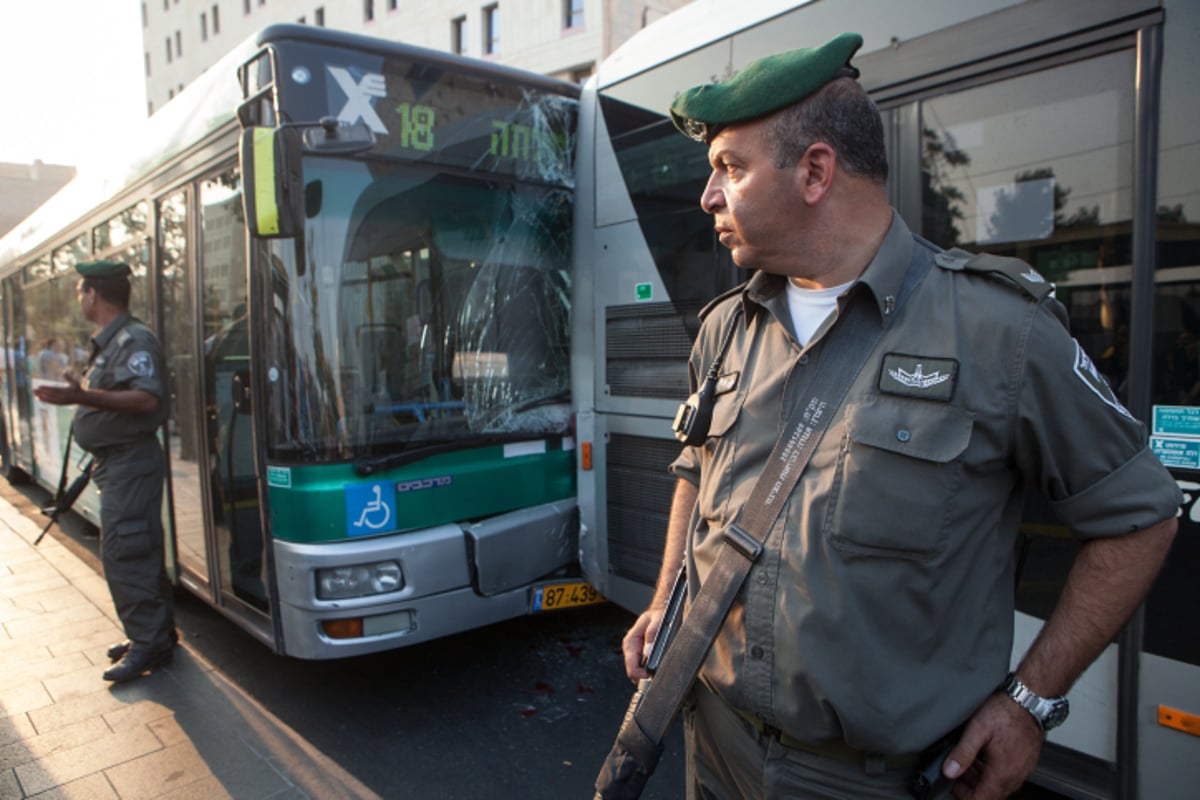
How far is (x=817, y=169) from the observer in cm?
149

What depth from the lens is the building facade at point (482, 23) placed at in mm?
28516

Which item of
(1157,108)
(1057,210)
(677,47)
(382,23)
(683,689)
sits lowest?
(683,689)

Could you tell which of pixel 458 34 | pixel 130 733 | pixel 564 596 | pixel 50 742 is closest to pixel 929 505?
pixel 564 596

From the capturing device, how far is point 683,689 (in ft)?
5.09

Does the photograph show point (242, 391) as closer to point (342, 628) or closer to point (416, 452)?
point (416, 452)

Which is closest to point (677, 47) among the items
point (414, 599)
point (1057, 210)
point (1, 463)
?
point (1057, 210)

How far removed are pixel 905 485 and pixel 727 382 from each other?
18.7 inches

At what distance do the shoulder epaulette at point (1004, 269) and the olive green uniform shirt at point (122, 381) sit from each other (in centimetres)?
396

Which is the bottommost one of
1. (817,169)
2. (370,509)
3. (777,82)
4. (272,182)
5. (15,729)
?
(15,729)

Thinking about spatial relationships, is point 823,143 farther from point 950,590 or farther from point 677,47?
point 677,47

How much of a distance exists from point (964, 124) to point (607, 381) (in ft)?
6.65

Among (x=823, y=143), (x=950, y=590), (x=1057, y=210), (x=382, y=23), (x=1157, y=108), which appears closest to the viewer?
(x=950, y=590)

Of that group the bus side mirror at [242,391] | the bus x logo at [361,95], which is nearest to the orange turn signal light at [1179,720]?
the bus x logo at [361,95]

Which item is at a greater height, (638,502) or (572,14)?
(572,14)
